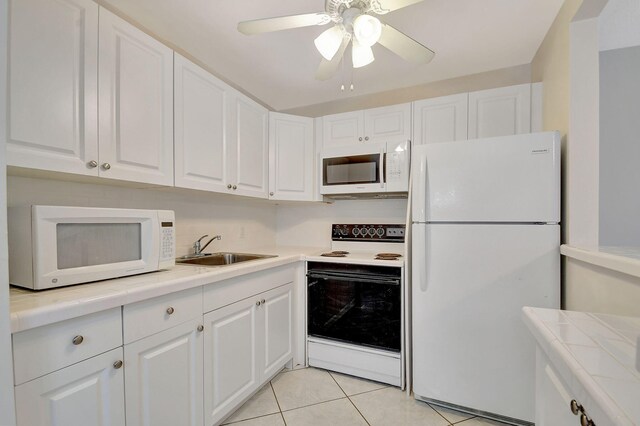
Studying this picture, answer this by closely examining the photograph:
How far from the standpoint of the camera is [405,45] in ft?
4.46

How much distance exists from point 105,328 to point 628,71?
3467mm

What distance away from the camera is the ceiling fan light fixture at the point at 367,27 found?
1.19 metres

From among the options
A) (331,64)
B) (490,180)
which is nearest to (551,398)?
(490,180)

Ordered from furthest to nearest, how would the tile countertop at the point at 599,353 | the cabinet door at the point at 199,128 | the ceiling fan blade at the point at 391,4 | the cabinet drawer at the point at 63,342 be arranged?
the cabinet door at the point at 199,128, the ceiling fan blade at the point at 391,4, the cabinet drawer at the point at 63,342, the tile countertop at the point at 599,353

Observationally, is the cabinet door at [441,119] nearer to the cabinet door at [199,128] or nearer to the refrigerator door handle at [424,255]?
the refrigerator door handle at [424,255]

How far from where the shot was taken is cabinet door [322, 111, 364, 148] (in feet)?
8.00

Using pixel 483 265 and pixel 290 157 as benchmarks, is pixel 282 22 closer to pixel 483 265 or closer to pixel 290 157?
pixel 290 157

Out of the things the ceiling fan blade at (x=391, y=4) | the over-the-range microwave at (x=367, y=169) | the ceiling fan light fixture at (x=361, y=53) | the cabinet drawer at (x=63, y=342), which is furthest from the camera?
the over-the-range microwave at (x=367, y=169)

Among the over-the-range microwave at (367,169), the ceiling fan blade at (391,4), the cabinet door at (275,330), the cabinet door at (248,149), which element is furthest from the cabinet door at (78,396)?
the over-the-range microwave at (367,169)

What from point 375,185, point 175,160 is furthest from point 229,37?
point 375,185

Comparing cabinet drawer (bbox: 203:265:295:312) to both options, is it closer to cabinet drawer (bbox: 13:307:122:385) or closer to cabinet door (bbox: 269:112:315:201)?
cabinet drawer (bbox: 13:307:122:385)

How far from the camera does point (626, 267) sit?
35.3 inches

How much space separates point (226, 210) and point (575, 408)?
91.4 inches

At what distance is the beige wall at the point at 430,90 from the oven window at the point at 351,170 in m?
0.66
